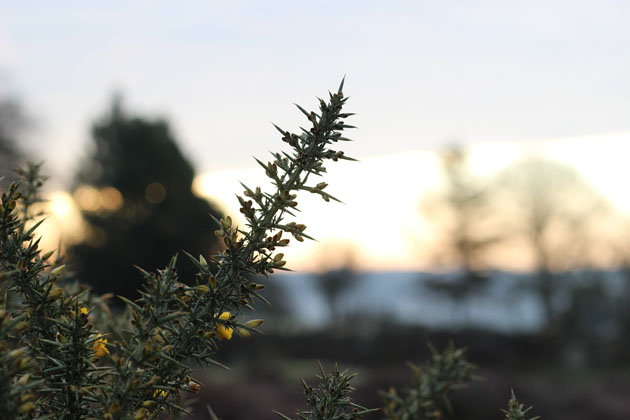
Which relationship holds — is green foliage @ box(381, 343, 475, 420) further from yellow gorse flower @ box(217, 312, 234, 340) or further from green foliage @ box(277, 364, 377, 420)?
yellow gorse flower @ box(217, 312, 234, 340)

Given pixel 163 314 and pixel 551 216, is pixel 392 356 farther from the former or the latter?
pixel 163 314

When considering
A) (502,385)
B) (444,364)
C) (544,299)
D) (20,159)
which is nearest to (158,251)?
(20,159)

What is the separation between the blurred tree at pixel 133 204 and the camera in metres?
25.8

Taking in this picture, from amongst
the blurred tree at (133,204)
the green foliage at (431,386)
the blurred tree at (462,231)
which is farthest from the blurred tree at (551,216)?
the green foliage at (431,386)

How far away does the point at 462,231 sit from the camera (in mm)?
40281

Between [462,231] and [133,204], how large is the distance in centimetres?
2270

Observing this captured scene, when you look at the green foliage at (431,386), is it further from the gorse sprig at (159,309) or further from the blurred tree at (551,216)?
the blurred tree at (551,216)

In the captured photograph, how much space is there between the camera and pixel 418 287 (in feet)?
134

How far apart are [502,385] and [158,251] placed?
18.6 meters

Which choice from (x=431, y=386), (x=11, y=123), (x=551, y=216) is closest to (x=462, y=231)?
(x=551, y=216)

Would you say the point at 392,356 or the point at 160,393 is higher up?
the point at 392,356

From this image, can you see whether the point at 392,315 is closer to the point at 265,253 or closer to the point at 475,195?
the point at 475,195

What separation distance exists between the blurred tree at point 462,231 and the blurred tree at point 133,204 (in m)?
19.3

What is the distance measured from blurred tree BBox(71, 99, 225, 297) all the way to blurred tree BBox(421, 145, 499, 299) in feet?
63.3
